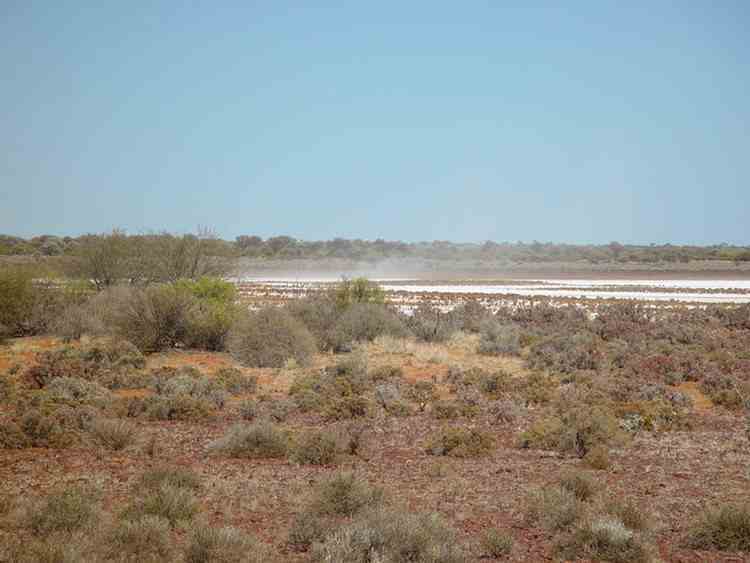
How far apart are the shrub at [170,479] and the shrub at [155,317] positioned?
63.8 ft

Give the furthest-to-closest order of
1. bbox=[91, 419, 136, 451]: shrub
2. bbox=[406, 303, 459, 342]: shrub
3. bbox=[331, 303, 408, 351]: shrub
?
bbox=[406, 303, 459, 342]: shrub, bbox=[331, 303, 408, 351]: shrub, bbox=[91, 419, 136, 451]: shrub

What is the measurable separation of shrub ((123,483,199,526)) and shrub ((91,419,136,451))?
4626 millimetres

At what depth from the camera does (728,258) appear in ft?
443

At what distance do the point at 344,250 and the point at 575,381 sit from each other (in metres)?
138

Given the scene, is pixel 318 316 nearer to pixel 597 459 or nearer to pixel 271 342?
pixel 271 342

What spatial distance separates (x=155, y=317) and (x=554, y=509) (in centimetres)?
2277

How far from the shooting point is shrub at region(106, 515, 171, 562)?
7871 millimetres

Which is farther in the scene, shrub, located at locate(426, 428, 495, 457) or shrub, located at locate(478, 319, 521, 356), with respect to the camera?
shrub, located at locate(478, 319, 521, 356)

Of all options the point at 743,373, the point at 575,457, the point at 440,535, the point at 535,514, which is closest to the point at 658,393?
the point at 743,373

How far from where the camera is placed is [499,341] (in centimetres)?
3105

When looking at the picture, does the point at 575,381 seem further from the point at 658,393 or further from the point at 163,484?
the point at 163,484

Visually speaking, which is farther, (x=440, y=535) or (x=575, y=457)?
(x=575, y=457)

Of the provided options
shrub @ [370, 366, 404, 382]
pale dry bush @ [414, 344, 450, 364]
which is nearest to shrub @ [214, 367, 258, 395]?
shrub @ [370, 366, 404, 382]

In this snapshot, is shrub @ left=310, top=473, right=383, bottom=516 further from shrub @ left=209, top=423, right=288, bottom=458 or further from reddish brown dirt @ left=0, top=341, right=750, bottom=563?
shrub @ left=209, top=423, right=288, bottom=458
